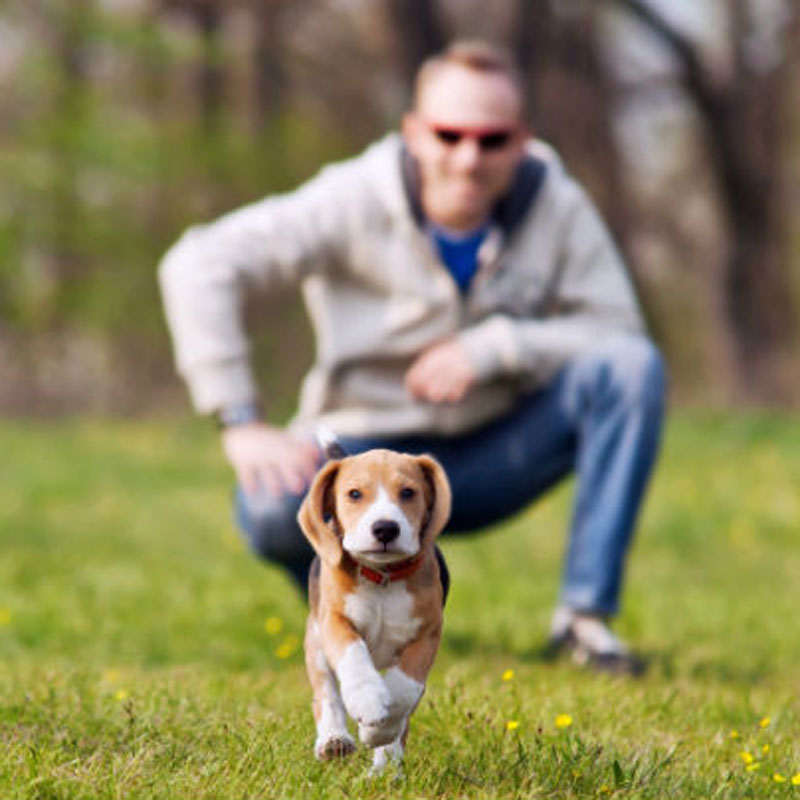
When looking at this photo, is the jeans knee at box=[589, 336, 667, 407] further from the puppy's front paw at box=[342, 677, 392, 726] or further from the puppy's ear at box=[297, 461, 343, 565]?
the puppy's front paw at box=[342, 677, 392, 726]

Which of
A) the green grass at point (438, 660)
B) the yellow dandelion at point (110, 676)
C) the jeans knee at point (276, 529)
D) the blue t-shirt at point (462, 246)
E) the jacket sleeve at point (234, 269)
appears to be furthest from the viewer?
the blue t-shirt at point (462, 246)

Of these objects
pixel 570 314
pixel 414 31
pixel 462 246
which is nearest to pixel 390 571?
pixel 462 246

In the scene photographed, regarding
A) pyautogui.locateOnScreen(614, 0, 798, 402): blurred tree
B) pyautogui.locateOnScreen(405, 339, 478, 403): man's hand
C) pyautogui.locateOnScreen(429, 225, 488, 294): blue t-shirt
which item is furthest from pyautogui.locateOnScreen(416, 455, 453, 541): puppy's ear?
pyautogui.locateOnScreen(614, 0, 798, 402): blurred tree

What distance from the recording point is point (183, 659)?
4.29 m

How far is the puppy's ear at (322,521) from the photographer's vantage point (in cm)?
227

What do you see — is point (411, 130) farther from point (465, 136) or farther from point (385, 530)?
point (385, 530)

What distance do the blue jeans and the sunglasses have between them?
70 cm

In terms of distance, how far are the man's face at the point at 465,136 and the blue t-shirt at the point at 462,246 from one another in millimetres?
102

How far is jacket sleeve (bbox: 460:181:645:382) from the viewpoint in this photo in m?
4.18

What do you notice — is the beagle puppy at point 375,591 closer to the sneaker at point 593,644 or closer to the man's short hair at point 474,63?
the sneaker at point 593,644

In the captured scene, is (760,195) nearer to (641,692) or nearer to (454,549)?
(454,549)

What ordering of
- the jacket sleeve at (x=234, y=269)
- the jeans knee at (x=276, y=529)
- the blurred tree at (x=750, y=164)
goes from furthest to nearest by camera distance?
the blurred tree at (x=750, y=164) → the jeans knee at (x=276, y=529) → the jacket sleeve at (x=234, y=269)

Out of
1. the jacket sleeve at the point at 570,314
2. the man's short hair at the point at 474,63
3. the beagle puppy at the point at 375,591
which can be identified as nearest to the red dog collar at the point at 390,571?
the beagle puppy at the point at 375,591

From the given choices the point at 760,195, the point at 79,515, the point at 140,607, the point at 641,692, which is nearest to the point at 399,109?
the point at 760,195
